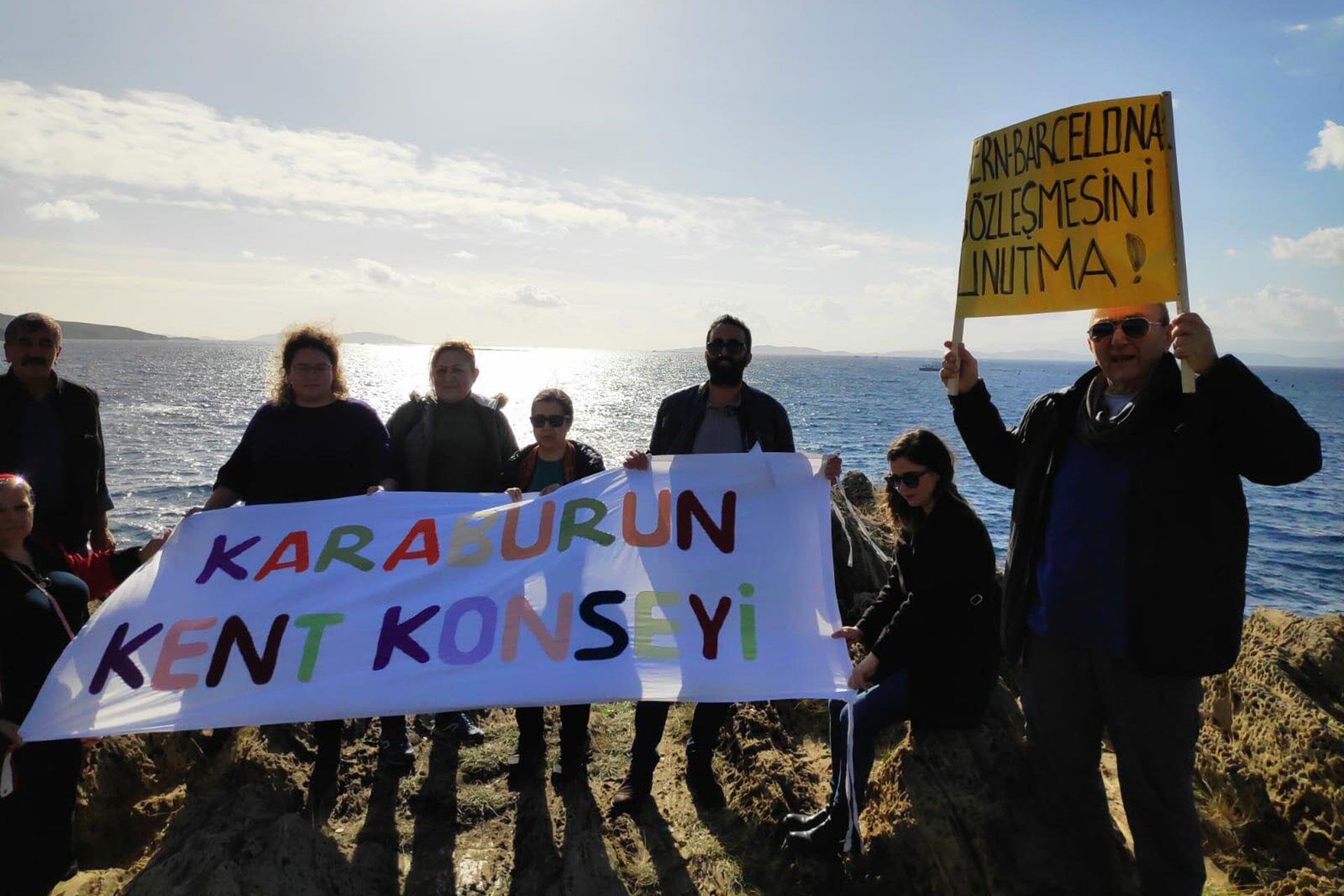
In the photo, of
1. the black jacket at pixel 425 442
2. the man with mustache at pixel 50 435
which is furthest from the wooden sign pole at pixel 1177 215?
the man with mustache at pixel 50 435

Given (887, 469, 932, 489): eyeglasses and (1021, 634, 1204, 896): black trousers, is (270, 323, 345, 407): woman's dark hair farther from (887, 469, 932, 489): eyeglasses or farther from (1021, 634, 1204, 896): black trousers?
(1021, 634, 1204, 896): black trousers

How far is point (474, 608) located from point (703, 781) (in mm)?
1746

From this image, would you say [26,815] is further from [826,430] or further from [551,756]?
[826,430]

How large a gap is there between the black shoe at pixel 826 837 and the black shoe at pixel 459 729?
2.27m

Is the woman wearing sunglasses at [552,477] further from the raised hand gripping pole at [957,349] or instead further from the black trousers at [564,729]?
the raised hand gripping pole at [957,349]

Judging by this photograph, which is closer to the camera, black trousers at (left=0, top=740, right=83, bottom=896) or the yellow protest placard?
the yellow protest placard

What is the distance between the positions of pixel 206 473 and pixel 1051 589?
2584 centimetres

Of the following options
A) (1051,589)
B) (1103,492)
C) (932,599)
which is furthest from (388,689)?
(1103,492)

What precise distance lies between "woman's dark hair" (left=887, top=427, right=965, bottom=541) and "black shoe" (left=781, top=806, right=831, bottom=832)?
1478 millimetres

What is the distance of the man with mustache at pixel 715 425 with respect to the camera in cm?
418

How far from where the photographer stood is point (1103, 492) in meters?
2.75

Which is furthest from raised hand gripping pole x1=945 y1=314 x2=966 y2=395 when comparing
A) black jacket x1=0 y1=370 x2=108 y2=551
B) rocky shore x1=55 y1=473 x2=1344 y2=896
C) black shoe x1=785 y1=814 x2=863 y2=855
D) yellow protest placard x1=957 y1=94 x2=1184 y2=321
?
black jacket x1=0 y1=370 x2=108 y2=551

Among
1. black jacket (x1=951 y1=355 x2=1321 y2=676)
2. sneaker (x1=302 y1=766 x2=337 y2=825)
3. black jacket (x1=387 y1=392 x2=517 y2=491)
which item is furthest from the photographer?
black jacket (x1=387 y1=392 x2=517 y2=491)

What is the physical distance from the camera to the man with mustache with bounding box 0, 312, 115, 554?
4223 mm
